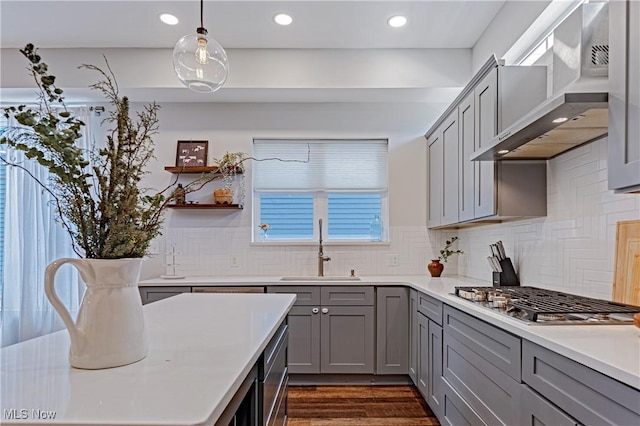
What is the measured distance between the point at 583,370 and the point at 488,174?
5.40 ft

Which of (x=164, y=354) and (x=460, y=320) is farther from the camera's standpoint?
(x=460, y=320)

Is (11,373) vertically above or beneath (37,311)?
above

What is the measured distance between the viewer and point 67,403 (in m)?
0.78

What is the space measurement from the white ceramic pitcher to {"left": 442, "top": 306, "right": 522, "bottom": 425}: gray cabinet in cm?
137

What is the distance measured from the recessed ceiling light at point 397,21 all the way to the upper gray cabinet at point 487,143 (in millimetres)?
785

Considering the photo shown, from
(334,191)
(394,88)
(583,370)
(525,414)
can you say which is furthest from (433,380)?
(394,88)

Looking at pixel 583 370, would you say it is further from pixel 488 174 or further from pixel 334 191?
pixel 334 191

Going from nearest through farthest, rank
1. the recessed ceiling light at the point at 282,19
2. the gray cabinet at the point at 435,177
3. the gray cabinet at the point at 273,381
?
the gray cabinet at the point at 273,381, the recessed ceiling light at the point at 282,19, the gray cabinet at the point at 435,177

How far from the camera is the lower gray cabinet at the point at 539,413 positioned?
4.15 ft

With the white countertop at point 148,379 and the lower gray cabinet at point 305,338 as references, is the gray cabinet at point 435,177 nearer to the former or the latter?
the lower gray cabinet at point 305,338

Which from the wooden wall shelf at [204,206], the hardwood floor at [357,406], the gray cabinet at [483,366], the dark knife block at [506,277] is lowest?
the hardwood floor at [357,406]

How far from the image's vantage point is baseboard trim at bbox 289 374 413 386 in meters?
3.53

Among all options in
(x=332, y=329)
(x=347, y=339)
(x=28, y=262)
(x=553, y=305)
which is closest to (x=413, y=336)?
(x=347, y=339)

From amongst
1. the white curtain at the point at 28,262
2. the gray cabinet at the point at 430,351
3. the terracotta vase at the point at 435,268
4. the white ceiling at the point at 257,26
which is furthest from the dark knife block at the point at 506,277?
the white curtain at the point at 28,262
